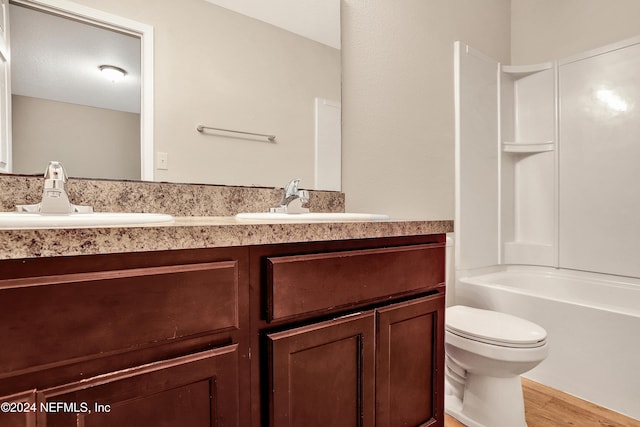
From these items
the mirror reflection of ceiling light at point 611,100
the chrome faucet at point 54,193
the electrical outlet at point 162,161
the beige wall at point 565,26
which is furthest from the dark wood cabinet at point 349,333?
the beige wall at point 565,26

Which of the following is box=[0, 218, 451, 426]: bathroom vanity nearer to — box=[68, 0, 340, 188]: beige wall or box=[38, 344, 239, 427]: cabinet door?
box=[38, 344, 239, 427]: cabinet door

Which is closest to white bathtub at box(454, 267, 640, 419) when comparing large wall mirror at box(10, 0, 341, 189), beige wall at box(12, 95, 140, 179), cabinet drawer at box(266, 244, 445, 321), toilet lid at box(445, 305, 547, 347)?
toilet lid at box(445, 305, 547, 347)

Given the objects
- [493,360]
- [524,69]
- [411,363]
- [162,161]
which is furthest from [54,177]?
[524,69]

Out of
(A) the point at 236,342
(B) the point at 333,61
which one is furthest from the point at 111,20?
(A) the point at 236,342

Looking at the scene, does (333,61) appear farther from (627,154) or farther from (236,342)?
(627,154)

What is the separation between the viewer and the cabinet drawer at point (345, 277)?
0.73 meters

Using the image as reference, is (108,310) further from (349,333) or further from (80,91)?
(80,91)

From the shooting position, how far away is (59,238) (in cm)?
51

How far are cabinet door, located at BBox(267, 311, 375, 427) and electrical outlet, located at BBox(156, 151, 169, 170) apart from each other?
0.81 meters

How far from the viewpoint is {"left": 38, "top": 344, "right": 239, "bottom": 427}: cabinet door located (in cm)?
52

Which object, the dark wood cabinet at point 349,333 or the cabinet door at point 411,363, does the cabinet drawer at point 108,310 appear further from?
the cabinet door at point 411,363

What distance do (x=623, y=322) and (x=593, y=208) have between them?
0.90 metres

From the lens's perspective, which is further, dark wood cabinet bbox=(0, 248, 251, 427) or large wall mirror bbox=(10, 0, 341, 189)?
large wall mirror bbox=(10, 0, 341, 189)

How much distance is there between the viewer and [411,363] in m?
1.00
